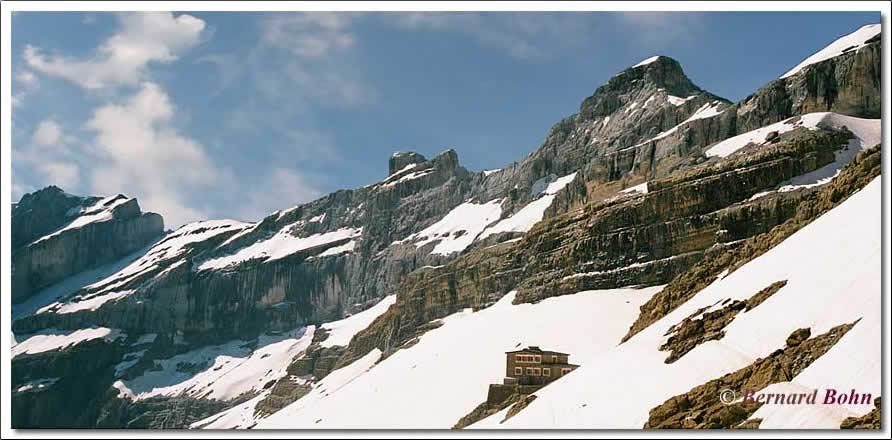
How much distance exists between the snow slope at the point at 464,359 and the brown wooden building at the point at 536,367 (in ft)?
22.9

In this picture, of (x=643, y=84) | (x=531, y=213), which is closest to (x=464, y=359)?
(x=531, y=213)

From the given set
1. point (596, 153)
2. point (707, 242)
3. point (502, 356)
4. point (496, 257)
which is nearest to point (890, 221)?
point (502, 356)

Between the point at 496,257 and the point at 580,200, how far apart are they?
1832cm

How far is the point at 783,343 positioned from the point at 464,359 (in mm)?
61917

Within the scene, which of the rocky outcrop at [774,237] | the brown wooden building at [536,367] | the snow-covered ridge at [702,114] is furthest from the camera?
the snow-covered ridge at [702,114]

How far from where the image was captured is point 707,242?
105 metres

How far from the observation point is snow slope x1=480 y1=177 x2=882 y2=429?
31500 millimetres

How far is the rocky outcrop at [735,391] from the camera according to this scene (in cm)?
3281

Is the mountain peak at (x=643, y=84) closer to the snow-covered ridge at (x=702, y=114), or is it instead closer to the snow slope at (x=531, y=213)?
the snow slope at (x=531, y=213)

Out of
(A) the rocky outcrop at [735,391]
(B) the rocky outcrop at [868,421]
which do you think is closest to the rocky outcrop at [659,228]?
(A) the rocky outcrop at [735,391]

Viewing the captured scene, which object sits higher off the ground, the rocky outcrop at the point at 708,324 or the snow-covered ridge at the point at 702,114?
the snow-covered ridge at the point at 702,114

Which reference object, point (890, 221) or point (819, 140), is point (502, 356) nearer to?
point (819, 140)

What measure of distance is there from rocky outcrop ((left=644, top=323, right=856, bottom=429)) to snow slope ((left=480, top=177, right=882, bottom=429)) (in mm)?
854

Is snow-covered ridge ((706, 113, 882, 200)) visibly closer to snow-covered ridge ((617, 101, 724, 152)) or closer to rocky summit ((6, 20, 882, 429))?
rocky summit ((6, 20, 882, 429))
